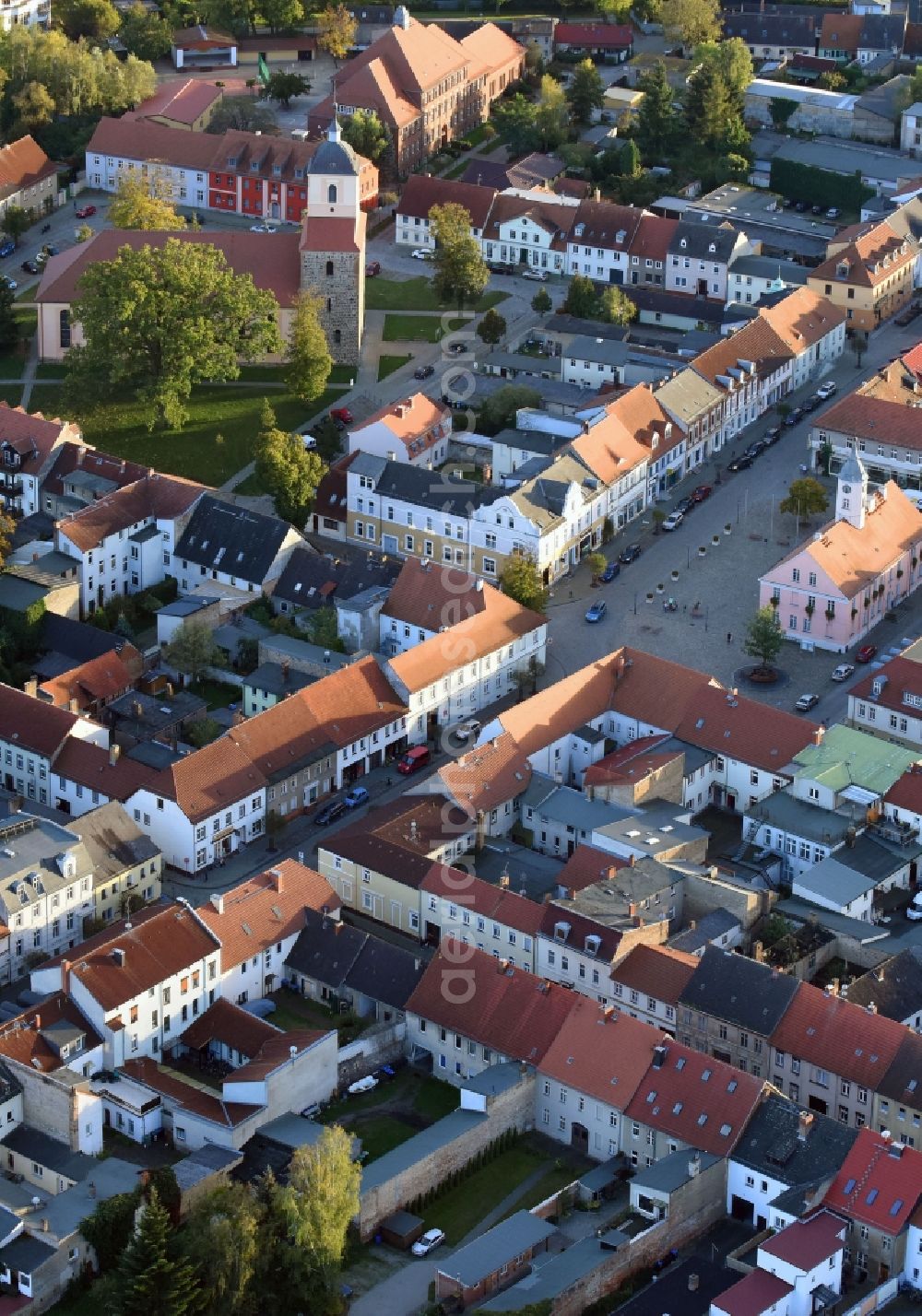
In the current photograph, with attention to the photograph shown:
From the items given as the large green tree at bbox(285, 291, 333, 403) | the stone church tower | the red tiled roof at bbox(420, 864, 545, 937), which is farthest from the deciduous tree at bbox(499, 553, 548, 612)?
the stone church tower

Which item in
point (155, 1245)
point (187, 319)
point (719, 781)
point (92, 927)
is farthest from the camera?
point (187, 319)

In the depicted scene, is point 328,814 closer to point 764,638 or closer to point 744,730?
point 744,730

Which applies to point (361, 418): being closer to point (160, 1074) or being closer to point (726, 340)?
point (726, 340)

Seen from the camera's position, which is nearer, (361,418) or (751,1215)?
(751,1215)

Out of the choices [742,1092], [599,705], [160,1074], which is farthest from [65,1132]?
[599,705]

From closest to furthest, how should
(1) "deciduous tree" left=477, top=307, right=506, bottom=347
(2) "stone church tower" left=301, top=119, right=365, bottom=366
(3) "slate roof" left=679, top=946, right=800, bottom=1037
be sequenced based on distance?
(3) "slate roof" left=679, top=946, right=800, bottom=1037 → (2) "stone church tower" left=301, top=119, right=365, bottom=366 → (1) "deciduous tree" left=477, top=307, right=506, bottom=347

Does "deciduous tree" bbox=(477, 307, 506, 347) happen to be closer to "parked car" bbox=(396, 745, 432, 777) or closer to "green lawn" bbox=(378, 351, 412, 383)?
"green lawn" bbox=(378, 351, 412, 383)
